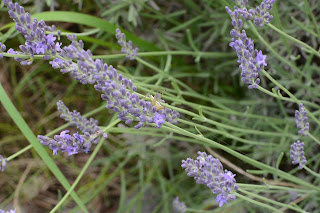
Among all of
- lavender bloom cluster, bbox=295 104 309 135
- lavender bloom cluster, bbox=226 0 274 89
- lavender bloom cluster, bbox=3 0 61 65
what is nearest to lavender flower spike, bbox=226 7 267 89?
lavender bloom cluster, bbox=226 0 274 89

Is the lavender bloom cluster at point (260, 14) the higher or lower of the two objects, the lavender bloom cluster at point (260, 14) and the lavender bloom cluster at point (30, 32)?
the lower

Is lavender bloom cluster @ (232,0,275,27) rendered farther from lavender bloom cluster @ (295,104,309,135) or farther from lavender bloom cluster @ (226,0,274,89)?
lavender bloom cluster @ (295,104,309,135)

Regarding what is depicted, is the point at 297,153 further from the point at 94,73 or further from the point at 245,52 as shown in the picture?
the point at 94,73

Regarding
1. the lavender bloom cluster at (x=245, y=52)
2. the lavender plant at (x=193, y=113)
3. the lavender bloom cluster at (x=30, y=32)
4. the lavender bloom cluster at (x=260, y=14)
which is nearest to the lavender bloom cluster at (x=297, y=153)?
the lavender plant at (x=193, y=113)

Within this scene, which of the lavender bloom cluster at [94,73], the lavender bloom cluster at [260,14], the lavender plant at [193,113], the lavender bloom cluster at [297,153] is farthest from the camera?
the lavender bloom cluster at [297,153]

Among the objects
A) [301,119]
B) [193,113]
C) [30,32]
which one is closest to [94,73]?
[30,32]

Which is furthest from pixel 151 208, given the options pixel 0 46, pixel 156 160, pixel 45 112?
pixel 0 46

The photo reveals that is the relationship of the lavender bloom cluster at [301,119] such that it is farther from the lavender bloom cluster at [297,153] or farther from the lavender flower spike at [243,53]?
the lavender flower spike at [243,53]

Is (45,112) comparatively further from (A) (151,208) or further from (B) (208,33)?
(B) (208,33)
